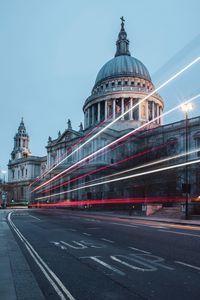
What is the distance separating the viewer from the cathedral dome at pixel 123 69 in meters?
102

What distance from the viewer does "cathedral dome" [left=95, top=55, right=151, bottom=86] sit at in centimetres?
10178

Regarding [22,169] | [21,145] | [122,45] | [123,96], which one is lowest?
[22,169]

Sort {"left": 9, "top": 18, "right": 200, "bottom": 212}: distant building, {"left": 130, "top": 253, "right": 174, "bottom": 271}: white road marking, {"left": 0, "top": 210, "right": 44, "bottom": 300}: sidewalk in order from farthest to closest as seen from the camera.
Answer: {"left": 9, "top": 18, "right": 200, "bottom": 212}: distant building → {"left": 130, "top": 253, "right": 174, "bottom": 271}: white road marking → {"left": 0, "top": 210, "right": 44, "bottom": 300}: sidewalk

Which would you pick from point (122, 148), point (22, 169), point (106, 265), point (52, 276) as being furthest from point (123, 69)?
point (52, 276)

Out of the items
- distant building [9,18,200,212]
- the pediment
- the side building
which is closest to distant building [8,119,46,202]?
the side building

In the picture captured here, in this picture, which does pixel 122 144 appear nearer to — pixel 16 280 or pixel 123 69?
pixel 123 69

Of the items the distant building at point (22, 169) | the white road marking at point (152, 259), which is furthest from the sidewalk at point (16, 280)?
the distant building at point (22, 169)

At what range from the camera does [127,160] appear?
59281mm

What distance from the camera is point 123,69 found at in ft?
337

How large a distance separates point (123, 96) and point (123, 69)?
12839 mm

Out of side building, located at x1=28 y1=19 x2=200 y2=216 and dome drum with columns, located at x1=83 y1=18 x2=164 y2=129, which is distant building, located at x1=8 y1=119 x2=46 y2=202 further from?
dome drum with columns, located at x1=83 y1=18 x2=164 y2=129

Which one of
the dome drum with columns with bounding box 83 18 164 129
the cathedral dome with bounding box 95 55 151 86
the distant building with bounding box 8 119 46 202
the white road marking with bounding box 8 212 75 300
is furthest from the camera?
the distant building with bounding box 8 119 46 202

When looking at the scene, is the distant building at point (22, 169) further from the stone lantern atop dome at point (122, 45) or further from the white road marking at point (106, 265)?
the white road marking at point (106, 265)

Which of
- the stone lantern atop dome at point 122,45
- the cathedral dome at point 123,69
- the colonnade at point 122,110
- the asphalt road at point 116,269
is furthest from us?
the stone lantern atop dome at point 122,45
